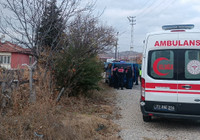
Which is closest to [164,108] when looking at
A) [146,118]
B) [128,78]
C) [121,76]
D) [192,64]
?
[146,118]

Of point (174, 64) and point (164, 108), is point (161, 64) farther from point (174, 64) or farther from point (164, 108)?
point (164, 108)

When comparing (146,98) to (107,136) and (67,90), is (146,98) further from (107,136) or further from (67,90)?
(67,90)

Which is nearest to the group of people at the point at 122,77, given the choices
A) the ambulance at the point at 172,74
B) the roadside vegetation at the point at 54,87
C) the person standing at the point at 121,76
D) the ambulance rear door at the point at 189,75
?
the person standing at the point at 121,76

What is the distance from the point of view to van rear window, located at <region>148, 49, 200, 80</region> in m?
6.07

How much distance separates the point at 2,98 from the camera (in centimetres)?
654

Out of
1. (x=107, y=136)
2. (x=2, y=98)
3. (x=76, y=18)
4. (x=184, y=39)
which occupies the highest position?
(x=76, y=18)

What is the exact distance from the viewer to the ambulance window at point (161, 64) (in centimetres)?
625

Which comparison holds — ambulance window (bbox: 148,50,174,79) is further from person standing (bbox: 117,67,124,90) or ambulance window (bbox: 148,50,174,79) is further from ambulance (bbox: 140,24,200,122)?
person standing (bbox: 117,67,124,90)

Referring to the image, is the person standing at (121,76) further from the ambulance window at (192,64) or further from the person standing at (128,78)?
the ambulance window at (192,64)

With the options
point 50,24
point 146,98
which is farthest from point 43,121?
point 50,24

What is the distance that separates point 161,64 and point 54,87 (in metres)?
4.20

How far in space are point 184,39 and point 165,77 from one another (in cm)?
109

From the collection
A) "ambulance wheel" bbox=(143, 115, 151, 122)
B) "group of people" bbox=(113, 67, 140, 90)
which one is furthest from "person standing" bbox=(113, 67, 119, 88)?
"ambulance wheel" bbox=(143, 115, 151, 122)

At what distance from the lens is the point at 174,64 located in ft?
20.4
